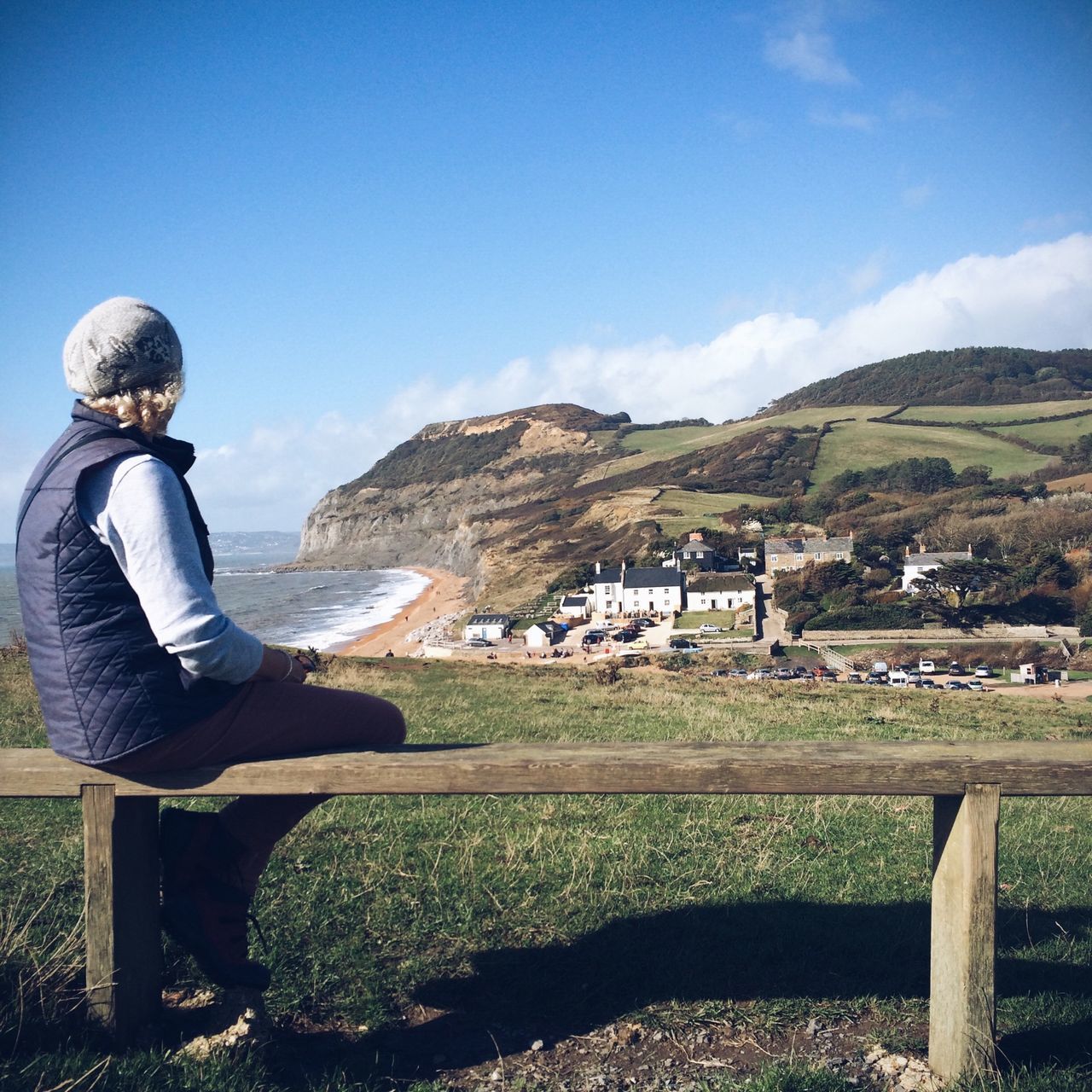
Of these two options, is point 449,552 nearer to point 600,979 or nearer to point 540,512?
point 540,512

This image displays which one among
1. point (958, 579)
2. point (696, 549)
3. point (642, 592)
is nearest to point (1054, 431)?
point (958, 579)

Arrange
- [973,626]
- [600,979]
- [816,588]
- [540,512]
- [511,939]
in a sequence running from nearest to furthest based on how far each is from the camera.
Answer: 1. [600,979]
2. [511,939]
3. [973,626]
4. [816,588]
5. [540,512]

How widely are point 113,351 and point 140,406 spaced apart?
169 millimetres

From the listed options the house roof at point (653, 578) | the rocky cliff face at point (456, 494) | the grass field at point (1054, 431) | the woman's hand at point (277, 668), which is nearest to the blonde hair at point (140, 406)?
the woman's hand at point (277, 668)

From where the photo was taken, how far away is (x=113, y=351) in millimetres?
2568

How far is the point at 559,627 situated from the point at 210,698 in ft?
179

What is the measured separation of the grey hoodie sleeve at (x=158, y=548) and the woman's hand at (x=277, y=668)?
23 centimetres

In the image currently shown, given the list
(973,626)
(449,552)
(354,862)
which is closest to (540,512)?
(449,552)

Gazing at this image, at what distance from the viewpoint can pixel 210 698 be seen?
260 centimetres

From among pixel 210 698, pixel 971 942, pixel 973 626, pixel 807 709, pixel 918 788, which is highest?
pixel 210 698

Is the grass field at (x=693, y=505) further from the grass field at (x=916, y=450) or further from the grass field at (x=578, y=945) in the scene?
the grass field at (x=578, y=945)

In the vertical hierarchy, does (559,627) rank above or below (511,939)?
below

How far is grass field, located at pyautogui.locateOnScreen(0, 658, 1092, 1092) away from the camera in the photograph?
276 centimetres

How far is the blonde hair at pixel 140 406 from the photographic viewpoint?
259cm
